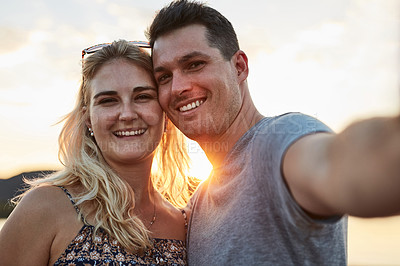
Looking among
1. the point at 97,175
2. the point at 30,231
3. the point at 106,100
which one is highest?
the point at 106,100

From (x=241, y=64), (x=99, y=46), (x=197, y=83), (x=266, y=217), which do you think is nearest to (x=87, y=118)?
(x=99, y=46)

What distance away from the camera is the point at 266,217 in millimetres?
1879

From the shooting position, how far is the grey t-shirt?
163cm

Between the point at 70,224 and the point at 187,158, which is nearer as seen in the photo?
the point at 70,224

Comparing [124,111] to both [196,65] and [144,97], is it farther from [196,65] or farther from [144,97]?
[196,65]

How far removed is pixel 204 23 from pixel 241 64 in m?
0.44

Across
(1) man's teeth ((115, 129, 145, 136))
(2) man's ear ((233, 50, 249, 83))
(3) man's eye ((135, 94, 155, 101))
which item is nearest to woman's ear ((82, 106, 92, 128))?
(1) man's teeth ((115, 129, 145, 136))

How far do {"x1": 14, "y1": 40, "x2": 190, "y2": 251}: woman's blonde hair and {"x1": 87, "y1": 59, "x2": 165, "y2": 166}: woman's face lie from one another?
0.11m

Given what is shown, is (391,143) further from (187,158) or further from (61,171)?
(187,158)

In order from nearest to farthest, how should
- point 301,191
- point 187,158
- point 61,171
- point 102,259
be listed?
point 301,191 → point 102,259 → point 61,171 → point 187,158

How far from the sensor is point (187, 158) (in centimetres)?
415

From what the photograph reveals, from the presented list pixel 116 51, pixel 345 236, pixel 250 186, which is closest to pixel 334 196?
pixel 250 186

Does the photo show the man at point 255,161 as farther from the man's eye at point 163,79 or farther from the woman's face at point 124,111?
the woman's face at point 124,111

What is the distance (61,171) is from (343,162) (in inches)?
96.4
